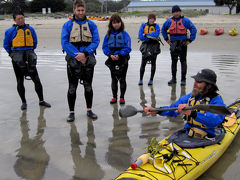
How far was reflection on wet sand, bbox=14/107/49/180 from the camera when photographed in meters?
3.37

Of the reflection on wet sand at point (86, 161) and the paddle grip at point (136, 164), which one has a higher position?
the paddle grip at point (136, 164)

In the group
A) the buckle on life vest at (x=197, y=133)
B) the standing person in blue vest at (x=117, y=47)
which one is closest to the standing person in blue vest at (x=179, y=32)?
the standing person in blue vest at (x=117, y=47)

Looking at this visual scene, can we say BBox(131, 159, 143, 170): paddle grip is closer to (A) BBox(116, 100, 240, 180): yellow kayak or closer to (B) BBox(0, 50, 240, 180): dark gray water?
(A) BBox(116, 100, 240, 180): yellow kayak

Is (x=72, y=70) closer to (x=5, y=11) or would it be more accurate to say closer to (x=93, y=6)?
(x=5, y=11)

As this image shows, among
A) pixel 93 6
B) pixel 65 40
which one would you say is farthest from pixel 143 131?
pixel 93 6

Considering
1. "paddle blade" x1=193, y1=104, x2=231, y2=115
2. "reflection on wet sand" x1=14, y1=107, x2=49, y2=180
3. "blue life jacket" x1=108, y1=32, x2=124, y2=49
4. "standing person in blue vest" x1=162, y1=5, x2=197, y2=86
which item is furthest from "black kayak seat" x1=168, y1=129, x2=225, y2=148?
"standing person in blue vest" x1=162, y1=5, x2=197, y2=86

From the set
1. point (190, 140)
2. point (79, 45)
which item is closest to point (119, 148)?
point (190, 140)

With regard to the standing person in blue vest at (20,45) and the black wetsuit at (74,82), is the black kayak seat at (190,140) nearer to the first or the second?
the black wetsuit at (74,82)

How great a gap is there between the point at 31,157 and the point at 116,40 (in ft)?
9.49

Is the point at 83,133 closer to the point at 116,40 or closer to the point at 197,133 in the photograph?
the point at 197,133

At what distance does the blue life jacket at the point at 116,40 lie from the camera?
18.0 ft

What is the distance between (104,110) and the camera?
5.58 metres

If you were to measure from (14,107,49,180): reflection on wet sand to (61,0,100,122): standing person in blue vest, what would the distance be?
2.73ft

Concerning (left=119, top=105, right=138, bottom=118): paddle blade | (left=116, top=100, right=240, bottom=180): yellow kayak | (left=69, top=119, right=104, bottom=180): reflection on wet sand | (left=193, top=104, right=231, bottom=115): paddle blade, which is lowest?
(left=69, top=119, right=104, bottom=180): reflection on wet sand
